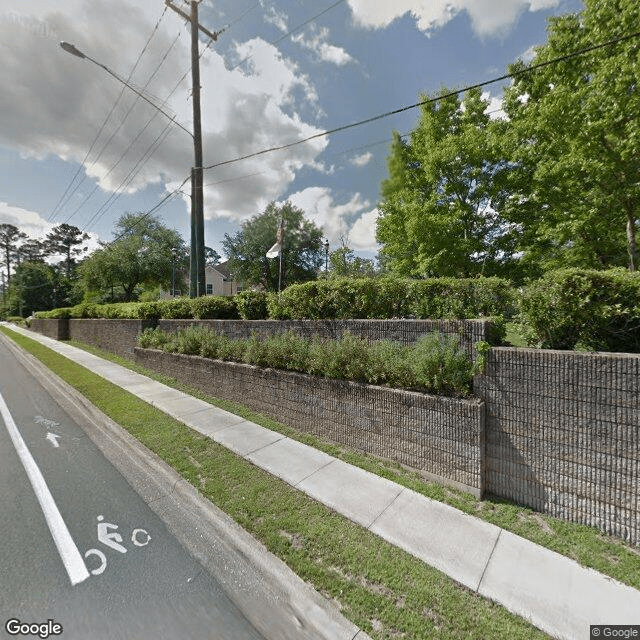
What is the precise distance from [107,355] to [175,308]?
6123 millimetres

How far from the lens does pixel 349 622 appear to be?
2.14 metres

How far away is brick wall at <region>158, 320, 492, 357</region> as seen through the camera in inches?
158

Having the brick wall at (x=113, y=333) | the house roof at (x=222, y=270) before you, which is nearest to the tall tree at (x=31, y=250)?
the house roof at (x=222, y=270)

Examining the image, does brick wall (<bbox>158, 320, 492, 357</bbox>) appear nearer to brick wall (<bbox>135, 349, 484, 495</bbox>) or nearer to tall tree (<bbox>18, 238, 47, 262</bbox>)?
brick wall (<bbox>135, 349, 484, 495</bbox>)

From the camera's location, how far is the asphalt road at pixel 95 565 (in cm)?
216

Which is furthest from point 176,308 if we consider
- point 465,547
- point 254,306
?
point 465,547

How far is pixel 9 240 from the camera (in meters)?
66.6

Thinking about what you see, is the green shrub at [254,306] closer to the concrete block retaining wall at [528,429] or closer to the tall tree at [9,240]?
the concrete block retaining wall at [528,429]

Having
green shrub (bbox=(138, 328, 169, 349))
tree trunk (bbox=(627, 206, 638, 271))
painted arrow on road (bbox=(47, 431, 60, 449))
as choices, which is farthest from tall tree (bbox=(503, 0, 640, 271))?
painted arrow on road (bbox=(47, 431, 60, 449))

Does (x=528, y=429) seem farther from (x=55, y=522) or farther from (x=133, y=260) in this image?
(x=133, y=260)

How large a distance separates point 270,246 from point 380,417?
34.5m

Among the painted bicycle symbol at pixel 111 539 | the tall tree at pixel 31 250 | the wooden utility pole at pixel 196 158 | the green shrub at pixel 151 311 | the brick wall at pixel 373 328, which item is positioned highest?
the tall tree at pixel 31 250

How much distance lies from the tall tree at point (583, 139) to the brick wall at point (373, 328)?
974 cm

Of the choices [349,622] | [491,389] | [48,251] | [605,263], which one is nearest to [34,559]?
[349,622]
